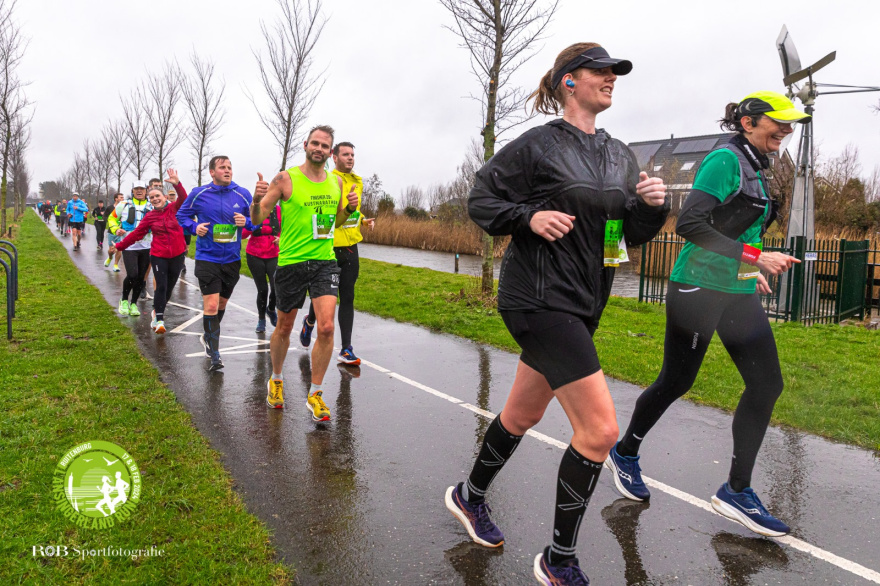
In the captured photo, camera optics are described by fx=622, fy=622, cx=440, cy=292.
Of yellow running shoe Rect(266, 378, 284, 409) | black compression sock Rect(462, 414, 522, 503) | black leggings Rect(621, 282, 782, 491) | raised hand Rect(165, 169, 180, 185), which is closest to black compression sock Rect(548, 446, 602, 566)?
black compression sock Rect(462, 414, 522, 503)

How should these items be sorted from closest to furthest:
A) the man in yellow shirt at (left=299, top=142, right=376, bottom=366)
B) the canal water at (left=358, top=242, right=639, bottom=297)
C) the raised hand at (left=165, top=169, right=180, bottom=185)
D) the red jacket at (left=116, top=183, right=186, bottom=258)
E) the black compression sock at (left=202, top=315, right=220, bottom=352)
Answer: the man in yellow shirt at (left=299, top=142, right=376, bottom=366) → the black compression sock at (left=202, top=315, right=220, bottom=352) → the raised hand at (left=165, top=169, right=180, bottom=185) → the red jacket at (left=116, top=183, right=186, bottom=258) → the canal water at (left=358, top=242, right=639, bottom=297)

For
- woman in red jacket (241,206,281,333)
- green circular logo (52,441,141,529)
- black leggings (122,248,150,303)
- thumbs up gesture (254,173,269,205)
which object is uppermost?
thumbs up gesture (254,173,269,205)

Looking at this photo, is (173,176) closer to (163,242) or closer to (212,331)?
(163,242)

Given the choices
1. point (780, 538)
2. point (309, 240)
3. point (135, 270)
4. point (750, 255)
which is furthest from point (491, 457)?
point (135, 270)

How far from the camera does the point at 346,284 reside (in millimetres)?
6598

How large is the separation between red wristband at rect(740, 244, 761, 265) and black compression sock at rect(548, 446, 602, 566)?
4.57ft

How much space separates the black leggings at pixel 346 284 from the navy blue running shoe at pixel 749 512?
416 centimetres

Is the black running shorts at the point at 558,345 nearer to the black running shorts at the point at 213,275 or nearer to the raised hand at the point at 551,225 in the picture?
the raised hand at the point at 551,225

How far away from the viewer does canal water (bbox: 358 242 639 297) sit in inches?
717

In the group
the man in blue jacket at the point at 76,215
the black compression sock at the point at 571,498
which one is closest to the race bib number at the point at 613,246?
the black compression sock at the point at 571,498

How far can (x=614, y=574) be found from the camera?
278 centimetres

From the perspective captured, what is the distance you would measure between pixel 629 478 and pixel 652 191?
1.80 metres

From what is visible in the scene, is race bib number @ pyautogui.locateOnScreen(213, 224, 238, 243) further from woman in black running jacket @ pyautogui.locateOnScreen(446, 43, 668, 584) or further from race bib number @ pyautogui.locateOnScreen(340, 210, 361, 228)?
woman in black running jacket @ pyautogui.locateOnScreen(446, 43, 668, 584)

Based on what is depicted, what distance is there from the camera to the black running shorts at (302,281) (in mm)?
4938
